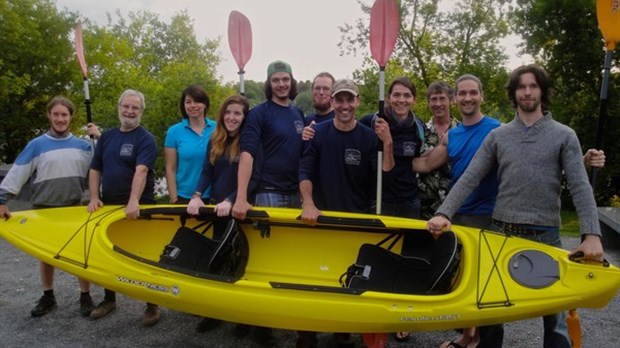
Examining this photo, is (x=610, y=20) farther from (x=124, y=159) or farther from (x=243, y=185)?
(x=124, y=159)

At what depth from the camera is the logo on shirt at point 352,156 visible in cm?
339

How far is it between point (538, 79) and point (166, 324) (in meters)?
3.37

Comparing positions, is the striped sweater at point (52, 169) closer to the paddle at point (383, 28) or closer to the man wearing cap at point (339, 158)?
the man wearing cap at point (339, 158)

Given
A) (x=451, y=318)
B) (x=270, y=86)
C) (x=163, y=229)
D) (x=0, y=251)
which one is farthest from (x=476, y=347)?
(x=0, y=251)

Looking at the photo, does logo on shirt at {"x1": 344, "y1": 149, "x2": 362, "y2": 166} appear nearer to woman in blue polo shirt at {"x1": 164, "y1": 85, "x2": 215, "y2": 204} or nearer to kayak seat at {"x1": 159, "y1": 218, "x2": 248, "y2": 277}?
kayak seat at {"x1": 159, "y1": 218, "x2": 248, "y2": 277}

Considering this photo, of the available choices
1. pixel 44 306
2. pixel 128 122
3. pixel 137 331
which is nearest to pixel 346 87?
pixel 128 122

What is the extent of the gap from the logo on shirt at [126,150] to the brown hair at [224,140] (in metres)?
0.65

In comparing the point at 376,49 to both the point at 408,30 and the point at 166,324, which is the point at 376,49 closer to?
the point at 166,324

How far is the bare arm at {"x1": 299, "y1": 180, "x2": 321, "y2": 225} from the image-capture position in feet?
11.0

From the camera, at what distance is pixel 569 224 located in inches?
420

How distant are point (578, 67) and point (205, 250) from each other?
11677 millimetres

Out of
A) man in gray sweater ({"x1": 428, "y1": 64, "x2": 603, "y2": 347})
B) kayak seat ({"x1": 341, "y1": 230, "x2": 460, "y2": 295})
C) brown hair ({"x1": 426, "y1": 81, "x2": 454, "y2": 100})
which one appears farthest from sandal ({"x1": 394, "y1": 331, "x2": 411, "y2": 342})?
brown hair ({"x1": 426, "y1": 81, "x2": 454, "y2": 100})

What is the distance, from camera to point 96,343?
3611 millimetres

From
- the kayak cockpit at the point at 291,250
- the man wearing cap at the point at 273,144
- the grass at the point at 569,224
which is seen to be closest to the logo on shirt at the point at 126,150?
the kayak cockpit at the point at 291,250
